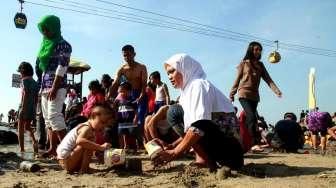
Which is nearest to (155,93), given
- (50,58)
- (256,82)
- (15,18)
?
(256,82)

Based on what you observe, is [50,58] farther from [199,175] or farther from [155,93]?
[155,93]

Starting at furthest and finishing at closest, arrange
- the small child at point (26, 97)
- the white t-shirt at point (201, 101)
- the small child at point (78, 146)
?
1. the small child at point (26, 97)
2. the small child at point (78, 146)
3. the white t-shirt at point (201, 101)

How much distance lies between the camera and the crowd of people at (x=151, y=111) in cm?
399

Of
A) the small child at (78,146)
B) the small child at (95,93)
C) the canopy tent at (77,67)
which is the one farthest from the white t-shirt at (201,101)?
the canopy tent at (77,67)

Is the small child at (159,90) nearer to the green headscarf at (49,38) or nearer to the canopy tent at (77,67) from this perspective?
the green headscarf at (49,38)

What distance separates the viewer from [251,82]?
6.49m

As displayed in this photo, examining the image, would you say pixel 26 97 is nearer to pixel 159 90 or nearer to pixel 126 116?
pixel 126 116

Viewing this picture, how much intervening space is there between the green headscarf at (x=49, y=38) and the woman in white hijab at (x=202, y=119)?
2116 mm

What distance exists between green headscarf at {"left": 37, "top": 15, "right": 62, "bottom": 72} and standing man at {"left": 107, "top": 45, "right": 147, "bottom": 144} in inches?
56.3

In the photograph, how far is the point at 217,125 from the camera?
4.00m

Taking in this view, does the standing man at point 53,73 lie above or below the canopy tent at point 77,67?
below

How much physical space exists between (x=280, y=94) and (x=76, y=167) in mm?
3079

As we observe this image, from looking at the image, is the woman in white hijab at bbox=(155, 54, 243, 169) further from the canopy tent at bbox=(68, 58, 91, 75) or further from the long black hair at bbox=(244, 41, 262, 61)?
the canopy tent at bbox=(68, 58, 91, 75)

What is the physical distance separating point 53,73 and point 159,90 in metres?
2.85
